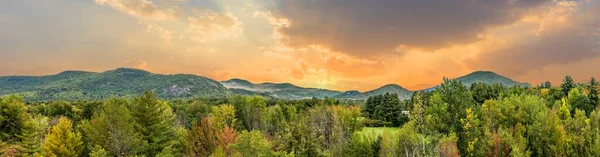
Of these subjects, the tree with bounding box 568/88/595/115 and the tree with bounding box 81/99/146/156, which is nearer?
the tree with bounding box 81/99/146/156

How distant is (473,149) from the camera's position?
166 ft

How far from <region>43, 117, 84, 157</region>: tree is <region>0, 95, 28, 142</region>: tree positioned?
25.6m

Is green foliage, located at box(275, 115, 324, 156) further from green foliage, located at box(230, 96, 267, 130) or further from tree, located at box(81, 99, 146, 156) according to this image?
green foliage, located at box(230, 96, 267, 130)

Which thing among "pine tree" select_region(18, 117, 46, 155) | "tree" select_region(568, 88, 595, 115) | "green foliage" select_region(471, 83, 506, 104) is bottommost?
"pine tree" select_region(18, 117, 46, 155)

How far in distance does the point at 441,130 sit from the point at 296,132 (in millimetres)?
24726

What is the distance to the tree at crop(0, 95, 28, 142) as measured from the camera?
6594 centimetres

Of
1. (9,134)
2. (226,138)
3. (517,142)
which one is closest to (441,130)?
(517,142)

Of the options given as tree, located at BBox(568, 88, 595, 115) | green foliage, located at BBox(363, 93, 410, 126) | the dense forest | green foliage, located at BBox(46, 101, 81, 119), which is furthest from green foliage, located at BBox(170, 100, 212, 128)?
tree, located at BBox(568, 88, 595, 115)

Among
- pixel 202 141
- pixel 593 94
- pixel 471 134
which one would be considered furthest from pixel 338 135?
pixel 593 94

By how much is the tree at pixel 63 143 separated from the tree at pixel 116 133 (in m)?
1.94

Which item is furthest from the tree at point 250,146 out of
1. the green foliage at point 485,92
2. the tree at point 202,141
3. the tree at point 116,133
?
the green foliage at point 485,92

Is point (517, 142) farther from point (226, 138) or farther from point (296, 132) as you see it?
point (226, 138)

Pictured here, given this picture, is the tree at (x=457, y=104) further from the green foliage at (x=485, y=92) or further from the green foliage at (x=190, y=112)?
the green foliage at (x=190, y=112)

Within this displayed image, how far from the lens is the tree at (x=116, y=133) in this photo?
4491cm
